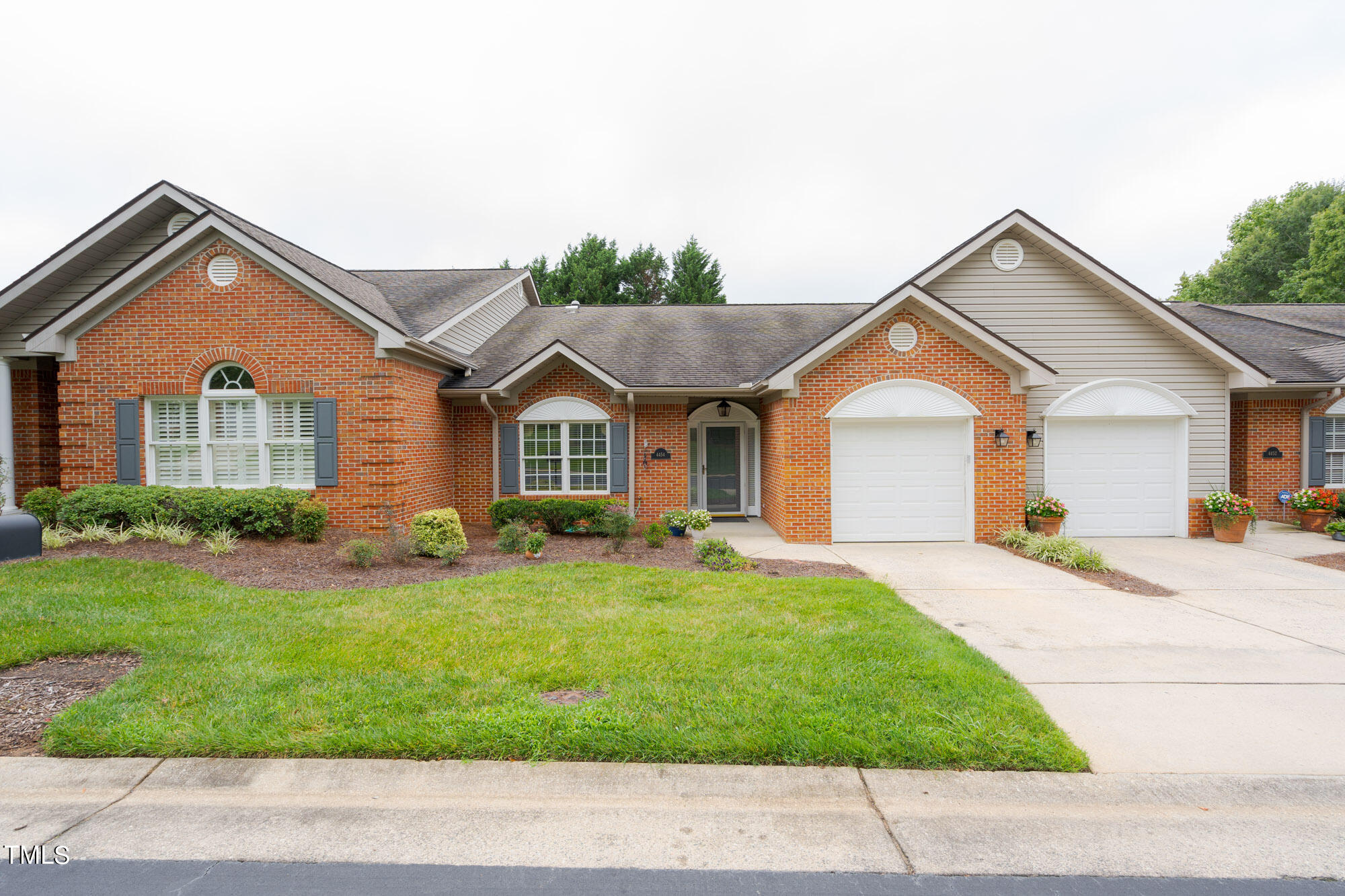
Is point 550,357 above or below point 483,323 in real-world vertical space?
below

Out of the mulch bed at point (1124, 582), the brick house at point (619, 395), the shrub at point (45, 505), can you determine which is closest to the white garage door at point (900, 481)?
the brick house at point (619, 395)

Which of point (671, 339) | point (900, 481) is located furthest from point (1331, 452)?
point (671, 339)

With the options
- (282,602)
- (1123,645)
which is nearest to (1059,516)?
(1123,645)

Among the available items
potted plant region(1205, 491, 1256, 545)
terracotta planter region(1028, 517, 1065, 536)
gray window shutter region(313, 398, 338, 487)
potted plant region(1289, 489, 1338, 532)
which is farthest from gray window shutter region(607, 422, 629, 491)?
potted plant region(1289, 489, 1338, 532)

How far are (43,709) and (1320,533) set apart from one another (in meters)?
18.7

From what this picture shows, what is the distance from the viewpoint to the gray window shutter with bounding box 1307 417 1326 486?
1348 cm

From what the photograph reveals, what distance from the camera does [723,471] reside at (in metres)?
15.7

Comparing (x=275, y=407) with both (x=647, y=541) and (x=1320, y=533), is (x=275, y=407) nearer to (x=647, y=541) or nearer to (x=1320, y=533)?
(x=647, y=541)

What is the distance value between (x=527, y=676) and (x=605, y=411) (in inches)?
340

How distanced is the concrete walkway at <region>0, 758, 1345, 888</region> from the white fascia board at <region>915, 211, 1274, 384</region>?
414 inches

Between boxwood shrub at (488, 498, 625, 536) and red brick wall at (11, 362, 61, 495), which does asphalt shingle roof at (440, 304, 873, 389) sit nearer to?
boxwood shrub at (488, 498, 625, 536)

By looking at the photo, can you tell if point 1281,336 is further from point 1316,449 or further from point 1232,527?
point 1232,527

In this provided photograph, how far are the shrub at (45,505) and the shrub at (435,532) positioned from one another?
20.3 feet

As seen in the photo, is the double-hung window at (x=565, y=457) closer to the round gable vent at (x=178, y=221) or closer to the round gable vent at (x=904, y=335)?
the round gable vent at (x=904, y=335)
